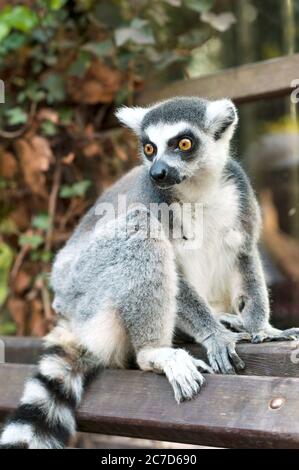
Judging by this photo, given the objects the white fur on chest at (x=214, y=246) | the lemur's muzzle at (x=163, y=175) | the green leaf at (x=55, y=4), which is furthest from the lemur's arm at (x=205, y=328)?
the green leaf at (x=55, y=4)

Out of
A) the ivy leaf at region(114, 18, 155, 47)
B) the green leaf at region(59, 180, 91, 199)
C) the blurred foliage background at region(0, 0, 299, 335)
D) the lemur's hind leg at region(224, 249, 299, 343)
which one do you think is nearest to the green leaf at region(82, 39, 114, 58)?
the blurred foliage background at region(0, 0, 299, 335)

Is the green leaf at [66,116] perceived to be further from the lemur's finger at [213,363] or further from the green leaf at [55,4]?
the lemur's finger at [213,363]

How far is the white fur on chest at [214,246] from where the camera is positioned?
308 centimetres

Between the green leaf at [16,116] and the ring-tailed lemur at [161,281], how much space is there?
1.67 m

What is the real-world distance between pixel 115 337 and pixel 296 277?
2.00 metres

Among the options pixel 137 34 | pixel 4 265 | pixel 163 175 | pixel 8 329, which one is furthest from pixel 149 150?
pixel 8 329

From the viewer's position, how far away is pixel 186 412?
7.89ft

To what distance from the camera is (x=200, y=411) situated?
2.37 m

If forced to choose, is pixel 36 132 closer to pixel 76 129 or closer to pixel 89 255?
pixel 76 129

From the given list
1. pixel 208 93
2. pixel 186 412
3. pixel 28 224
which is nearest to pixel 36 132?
pixel 28 224

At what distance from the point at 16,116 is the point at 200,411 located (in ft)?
10.7

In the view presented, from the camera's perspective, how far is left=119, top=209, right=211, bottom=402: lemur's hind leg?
2732 mm

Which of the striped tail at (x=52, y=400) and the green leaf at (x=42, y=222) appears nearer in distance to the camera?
the striped tail at (x=52, y=400)

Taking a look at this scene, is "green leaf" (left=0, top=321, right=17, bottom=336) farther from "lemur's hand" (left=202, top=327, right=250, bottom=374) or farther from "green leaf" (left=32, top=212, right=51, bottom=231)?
"lemur's hand" (left=202, top=327, right=250, bottom=374)
